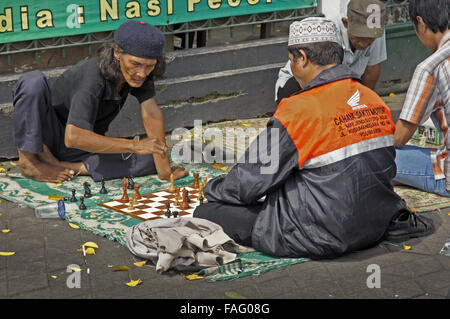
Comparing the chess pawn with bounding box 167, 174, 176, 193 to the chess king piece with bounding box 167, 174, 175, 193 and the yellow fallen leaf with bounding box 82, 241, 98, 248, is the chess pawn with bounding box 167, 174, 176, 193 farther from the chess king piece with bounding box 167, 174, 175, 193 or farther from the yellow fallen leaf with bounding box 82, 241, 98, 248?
the yellow fallen leaf with bounding box 82, 241, 98, 248

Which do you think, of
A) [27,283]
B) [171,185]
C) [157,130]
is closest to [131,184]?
[171,185]

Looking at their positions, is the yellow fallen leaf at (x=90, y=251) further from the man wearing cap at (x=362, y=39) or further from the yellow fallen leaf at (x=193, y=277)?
the man wearing cap at (x=362, y=39)

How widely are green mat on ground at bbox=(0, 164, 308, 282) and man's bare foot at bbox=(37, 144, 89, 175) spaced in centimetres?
7

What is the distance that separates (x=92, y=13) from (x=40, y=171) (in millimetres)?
1929

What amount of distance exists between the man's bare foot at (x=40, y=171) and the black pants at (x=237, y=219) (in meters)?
2.21

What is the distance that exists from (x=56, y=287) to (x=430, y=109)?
3.01 m

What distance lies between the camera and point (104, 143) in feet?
22.9

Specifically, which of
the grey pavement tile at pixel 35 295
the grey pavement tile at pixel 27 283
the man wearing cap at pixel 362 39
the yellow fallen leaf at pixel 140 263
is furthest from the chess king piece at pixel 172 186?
the grey pavement tile at pixel 35 295

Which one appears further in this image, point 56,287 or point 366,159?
point 366,159

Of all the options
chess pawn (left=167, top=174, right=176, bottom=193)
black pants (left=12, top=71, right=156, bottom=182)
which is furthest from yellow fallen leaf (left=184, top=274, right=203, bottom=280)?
black pants (left=12, top=71, right=156, bottom=182)

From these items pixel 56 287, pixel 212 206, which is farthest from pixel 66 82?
pixel 56 287

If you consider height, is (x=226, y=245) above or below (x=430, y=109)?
below

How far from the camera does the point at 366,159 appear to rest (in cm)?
541

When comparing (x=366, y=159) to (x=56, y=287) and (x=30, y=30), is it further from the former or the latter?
(x=30, y=30)
